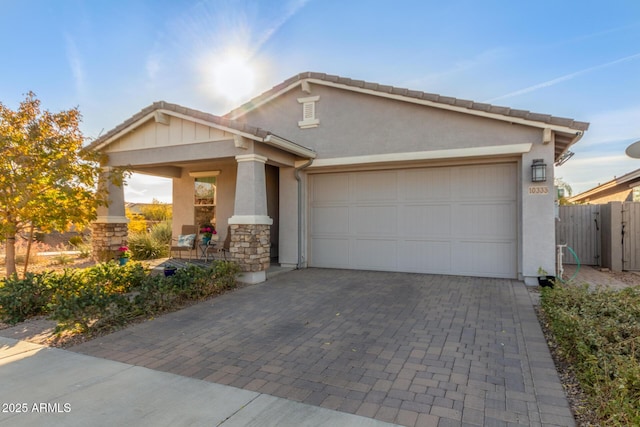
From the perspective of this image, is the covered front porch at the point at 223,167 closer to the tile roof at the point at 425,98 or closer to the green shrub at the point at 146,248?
the tile roof at the point at 425,98

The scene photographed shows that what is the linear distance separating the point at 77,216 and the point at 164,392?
17.9 ft

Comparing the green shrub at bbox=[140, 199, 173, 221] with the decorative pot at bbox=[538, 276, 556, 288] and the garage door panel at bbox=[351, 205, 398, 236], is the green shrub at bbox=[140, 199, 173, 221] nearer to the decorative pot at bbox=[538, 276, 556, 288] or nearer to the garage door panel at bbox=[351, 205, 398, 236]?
the garage door panel at bbox=[351, 205, 398, 236]

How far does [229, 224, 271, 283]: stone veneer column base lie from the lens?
7250 millimetres

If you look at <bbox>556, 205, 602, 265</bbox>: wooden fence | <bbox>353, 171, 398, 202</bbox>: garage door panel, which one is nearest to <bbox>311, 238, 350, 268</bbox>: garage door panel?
<bbox>353, 171, 398, 202</bbox>: garage door panel

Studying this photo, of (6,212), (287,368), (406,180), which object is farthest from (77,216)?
(406,180)

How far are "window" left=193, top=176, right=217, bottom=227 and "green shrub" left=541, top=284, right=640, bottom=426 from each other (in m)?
8.83

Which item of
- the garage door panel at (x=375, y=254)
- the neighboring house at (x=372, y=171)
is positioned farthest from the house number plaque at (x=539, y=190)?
the garage door panel at (x=375, y=254)

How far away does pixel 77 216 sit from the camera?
6.96 metres

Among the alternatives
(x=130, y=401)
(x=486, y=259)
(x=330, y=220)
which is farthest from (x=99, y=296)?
(x=486, y=259)

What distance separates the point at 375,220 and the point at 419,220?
106 cm

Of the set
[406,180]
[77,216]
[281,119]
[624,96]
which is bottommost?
[77,216]

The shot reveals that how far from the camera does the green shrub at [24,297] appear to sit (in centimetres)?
515

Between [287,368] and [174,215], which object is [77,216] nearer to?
[174,215]

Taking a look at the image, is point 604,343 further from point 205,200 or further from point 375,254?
point 205,200
